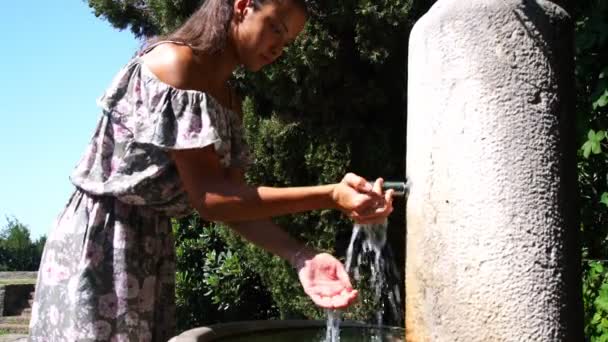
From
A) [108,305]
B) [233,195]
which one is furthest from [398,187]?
[108,305]

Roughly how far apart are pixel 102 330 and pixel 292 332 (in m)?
0.83

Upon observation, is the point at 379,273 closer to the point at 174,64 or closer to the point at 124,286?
the point at 124,286

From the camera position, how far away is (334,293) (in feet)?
A: 4.80

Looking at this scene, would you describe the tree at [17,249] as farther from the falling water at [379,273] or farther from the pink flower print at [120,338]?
the pink flower print at [120,338]

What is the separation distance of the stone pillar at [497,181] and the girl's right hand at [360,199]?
0.09m

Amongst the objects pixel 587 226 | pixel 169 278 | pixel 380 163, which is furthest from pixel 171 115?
pixel 380 163

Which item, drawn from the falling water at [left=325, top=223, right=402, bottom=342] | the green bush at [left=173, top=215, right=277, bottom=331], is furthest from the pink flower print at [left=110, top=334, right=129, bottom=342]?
the green bush at [left=173, top=215, right=277, bottom=331]

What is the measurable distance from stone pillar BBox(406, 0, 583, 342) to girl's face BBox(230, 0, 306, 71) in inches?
13.4

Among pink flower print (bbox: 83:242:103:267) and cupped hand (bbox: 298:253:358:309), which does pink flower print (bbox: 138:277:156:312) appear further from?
cupped hand (bbox: 298:253:358:309)

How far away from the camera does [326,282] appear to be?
1496 mm

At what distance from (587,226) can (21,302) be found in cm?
758

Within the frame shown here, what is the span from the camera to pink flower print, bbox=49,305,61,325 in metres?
1.68

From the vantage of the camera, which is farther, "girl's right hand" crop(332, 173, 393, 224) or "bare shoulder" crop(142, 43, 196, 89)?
"bare shoulder" crop(142, 43, 196, 89)

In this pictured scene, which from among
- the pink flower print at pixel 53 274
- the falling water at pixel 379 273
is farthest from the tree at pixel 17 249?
the pink flower print at pixel 53 274
